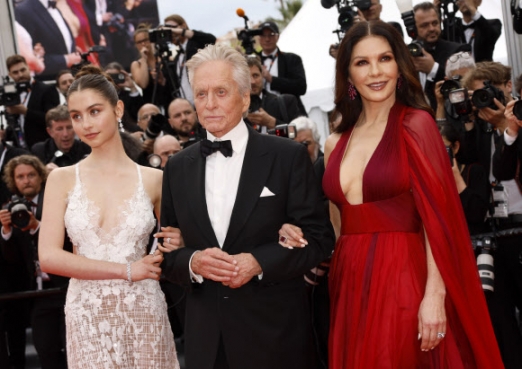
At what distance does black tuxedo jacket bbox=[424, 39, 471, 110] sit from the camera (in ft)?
20.9

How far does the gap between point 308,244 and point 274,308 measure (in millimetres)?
287

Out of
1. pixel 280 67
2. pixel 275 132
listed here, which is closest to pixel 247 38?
pixel 280 67

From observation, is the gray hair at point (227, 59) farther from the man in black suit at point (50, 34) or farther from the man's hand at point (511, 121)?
the man in black suit at point (50, 34)

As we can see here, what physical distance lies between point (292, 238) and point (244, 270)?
0.72ft

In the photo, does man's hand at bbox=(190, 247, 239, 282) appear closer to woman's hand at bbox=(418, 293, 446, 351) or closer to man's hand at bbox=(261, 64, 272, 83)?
woman's hand at bbox=(418, 293, 446, 351)

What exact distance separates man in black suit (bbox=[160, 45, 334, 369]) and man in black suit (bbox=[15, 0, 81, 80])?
6675mm

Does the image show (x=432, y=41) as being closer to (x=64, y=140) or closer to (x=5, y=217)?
(x=64, y=140)

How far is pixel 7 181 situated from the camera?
255 inches

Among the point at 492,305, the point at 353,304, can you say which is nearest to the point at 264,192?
the point at 353,304

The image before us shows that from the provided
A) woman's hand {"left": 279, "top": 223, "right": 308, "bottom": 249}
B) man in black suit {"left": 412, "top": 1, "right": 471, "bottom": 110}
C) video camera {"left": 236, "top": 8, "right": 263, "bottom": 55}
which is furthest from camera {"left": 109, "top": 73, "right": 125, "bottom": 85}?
woman's hand {"left": 279, "top": 223, "right": 308, "bottom": 249}

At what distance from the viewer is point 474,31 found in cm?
702

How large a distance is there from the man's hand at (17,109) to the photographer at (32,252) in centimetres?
130

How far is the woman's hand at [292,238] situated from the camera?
3096mm

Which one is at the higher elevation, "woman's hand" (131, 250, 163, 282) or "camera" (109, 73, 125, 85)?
"camera" (109, 73, 125, 85)
